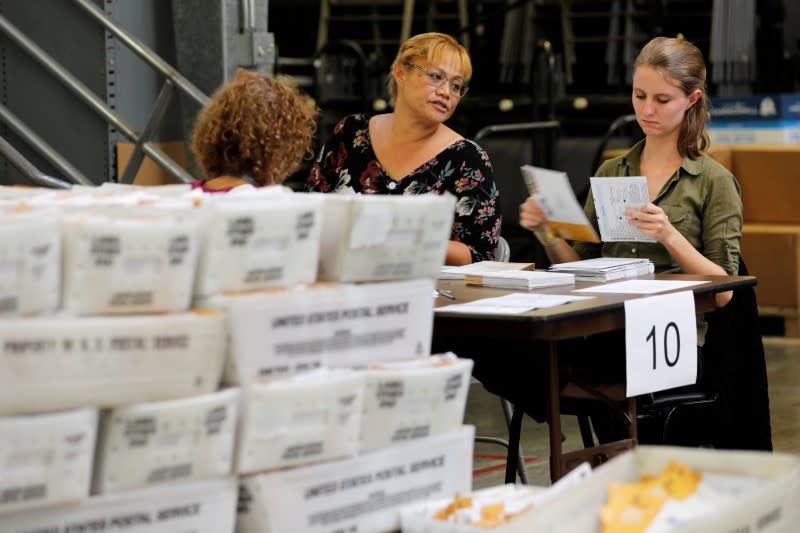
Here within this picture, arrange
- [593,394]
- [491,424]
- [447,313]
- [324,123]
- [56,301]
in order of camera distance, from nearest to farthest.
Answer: [56,301] < [447,313] < [593,394] < [491,424] < [324,123]

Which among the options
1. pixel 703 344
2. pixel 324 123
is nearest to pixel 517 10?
pixel 324 123

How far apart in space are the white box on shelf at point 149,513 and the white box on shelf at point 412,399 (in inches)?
11.9

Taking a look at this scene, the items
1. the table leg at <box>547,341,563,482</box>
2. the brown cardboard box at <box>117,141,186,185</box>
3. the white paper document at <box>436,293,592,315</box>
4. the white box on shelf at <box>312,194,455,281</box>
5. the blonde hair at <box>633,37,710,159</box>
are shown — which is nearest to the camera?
the white box on shelf at <box>312,194,455,281</box>

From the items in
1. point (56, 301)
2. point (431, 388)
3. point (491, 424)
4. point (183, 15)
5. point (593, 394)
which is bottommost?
point (491, 424)

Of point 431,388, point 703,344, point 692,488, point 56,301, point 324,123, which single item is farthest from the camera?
point 324,123

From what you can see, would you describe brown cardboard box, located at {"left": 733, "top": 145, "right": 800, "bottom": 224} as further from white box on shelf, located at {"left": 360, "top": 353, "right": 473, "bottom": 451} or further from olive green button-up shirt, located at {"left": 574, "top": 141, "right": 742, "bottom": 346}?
white box on shelf, located at {"left": 360, "top": 353, "right": 473, "bottom": 451}

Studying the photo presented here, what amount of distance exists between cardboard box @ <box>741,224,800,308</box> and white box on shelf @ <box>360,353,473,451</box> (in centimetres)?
549

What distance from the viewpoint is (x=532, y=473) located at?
15.9ft

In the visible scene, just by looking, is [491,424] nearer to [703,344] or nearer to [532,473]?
[532,473]

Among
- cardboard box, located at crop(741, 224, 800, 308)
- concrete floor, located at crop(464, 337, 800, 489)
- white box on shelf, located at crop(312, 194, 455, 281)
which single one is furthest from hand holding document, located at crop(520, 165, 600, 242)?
cardboard box, located at crop(741, 224, 800, 308)

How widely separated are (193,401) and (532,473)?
2.78 meters

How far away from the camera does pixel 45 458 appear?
2.11 meters

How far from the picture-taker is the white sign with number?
3262 millimetres

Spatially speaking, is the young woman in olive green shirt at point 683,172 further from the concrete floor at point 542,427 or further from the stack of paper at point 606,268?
the concrete floor at point 542,427
